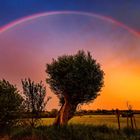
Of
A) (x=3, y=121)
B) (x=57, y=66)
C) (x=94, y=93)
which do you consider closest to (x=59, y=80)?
(x=57, y=66)

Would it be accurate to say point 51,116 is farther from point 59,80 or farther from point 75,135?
point 75,135

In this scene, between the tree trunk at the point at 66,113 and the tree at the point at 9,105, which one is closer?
the tree at the point at 9,105

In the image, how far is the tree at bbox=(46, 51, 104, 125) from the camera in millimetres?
41125

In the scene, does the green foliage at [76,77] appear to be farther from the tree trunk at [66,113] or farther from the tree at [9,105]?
the tree at [9,105]

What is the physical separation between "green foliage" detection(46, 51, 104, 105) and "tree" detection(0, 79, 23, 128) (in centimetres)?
1417

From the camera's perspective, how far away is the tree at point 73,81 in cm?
4112

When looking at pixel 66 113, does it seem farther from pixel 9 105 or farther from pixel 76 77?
pixel 9 105

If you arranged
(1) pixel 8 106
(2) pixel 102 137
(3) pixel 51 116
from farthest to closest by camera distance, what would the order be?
1. (3) pixel 51 116
2. (1) pixel 8 106
3. (2) pixel 102 137

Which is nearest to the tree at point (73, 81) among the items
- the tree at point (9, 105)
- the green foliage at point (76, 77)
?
the green foliage at point (76, 77)

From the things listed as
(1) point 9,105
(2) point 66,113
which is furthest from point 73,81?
(1) point 9,105

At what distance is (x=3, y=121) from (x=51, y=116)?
32.0m

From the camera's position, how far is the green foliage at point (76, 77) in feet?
135

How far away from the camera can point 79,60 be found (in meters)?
44.0

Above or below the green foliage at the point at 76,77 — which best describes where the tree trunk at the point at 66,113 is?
below
